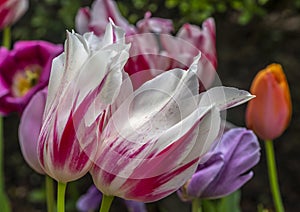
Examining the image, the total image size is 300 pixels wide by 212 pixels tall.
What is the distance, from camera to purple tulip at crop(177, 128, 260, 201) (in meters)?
0.68

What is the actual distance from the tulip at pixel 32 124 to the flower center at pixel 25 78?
0.57 feet

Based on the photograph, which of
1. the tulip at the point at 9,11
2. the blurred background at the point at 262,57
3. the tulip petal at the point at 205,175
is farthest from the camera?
the blurred background at the point at 262,57

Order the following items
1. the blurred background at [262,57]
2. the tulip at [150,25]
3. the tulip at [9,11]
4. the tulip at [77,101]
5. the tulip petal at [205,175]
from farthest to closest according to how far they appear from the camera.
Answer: the blurred background at [262,57], the tulip at [9,11], the tulip at [150,25], the tulip petal at [205,175], the tulip at [77,101]

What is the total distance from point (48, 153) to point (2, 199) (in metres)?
0.32

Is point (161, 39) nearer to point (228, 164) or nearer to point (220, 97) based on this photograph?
point (228, 164)

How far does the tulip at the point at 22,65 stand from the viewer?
0.82 meters

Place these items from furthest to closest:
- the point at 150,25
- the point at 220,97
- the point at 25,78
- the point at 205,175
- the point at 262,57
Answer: the point at 262,57, the point at 25,78, the point at 150,25, the point at 205,175, the point at 220,97

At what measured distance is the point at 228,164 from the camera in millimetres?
686

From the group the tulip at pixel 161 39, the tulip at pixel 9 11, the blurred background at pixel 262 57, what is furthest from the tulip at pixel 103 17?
the blurred background at pixel 262 57

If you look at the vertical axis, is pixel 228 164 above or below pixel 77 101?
below

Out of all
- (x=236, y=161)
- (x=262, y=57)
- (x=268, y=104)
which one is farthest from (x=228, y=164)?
(x=262, y=57)

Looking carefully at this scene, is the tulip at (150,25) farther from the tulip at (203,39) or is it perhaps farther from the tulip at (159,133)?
the tulip at (159,133)

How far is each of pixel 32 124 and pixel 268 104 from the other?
0.28m

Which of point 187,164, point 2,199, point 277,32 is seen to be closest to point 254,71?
point 277,32
